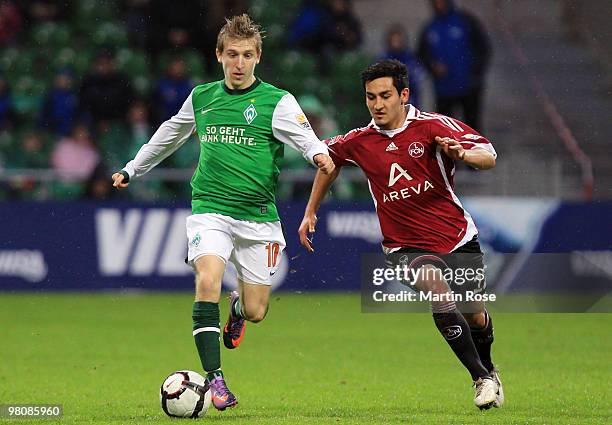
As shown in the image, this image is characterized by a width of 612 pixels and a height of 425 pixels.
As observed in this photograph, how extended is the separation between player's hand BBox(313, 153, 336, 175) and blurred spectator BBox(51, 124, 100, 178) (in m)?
8.80

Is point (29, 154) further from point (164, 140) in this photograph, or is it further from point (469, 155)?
point (469, 155)

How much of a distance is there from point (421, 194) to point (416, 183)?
7 cm

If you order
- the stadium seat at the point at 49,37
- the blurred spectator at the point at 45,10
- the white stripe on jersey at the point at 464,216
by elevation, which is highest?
the blurred spectator at the point at 45,10

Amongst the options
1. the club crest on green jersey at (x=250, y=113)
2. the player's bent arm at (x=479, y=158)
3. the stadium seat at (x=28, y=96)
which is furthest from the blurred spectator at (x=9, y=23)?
the player's bent arm at (x=479, y=158)

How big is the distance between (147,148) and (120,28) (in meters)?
10.1

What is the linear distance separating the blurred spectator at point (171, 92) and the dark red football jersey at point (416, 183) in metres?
8.64

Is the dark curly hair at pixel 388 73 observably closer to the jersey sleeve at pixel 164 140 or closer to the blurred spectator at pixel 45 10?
the jersey sleeve at pixel 164 140

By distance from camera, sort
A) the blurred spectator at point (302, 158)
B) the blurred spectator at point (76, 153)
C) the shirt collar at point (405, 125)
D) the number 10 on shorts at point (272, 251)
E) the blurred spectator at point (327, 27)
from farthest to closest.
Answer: the blurred spectator at point (327, 27) → the blurred spectator at point (76, 153) → the blurred spectator at point (302, 158) → the number 10 on shorts at point (272, 251) → the shirt collar at point (405, 125)

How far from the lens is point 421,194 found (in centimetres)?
746

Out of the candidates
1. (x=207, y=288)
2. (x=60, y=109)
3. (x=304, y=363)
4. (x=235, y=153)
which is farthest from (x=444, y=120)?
(x=60, y=109)

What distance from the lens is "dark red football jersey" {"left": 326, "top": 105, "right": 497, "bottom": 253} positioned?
7.41 m

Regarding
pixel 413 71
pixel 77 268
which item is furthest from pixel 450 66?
pixel 77 268

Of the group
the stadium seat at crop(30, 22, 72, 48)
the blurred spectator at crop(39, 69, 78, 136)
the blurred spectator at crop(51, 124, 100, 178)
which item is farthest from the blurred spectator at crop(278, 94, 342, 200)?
the stadium seat at crop(30, 22, 72, 48)

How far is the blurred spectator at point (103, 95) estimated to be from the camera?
1589cm
